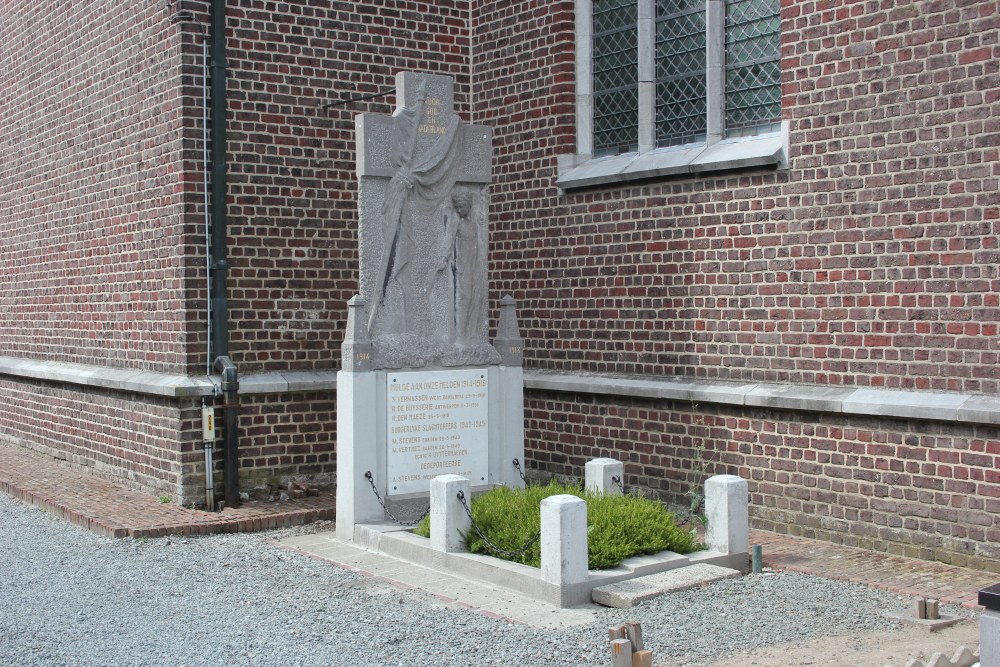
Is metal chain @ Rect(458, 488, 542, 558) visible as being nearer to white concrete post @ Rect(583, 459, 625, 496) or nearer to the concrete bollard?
white concrete post @ Rect(583, 459, 625, 496)

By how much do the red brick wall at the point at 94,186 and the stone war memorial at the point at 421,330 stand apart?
269 centimetres

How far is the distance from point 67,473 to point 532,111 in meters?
6.87

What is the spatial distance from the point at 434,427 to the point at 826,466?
3.30 meters

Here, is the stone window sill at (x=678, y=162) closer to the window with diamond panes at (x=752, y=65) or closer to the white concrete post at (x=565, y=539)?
the window with diamond panes at (x=752, y=65)

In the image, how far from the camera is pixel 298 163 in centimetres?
1258

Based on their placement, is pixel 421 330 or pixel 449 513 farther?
pixel 421 330

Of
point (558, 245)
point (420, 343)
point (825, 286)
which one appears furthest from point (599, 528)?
point (558, 245)

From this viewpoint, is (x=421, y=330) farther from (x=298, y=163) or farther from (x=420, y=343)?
(x=298, y=163)

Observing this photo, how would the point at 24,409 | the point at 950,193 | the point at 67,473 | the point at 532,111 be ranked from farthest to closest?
the point at 24,409 → the point at 67,473 → the point at 532,111 → the point at 950,193

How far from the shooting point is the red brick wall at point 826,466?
8.60 metres

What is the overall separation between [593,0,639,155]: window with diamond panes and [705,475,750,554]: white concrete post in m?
4.64

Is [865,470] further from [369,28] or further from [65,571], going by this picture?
[369,28]

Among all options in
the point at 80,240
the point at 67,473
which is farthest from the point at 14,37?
the point at 67,473

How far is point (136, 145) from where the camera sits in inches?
497
